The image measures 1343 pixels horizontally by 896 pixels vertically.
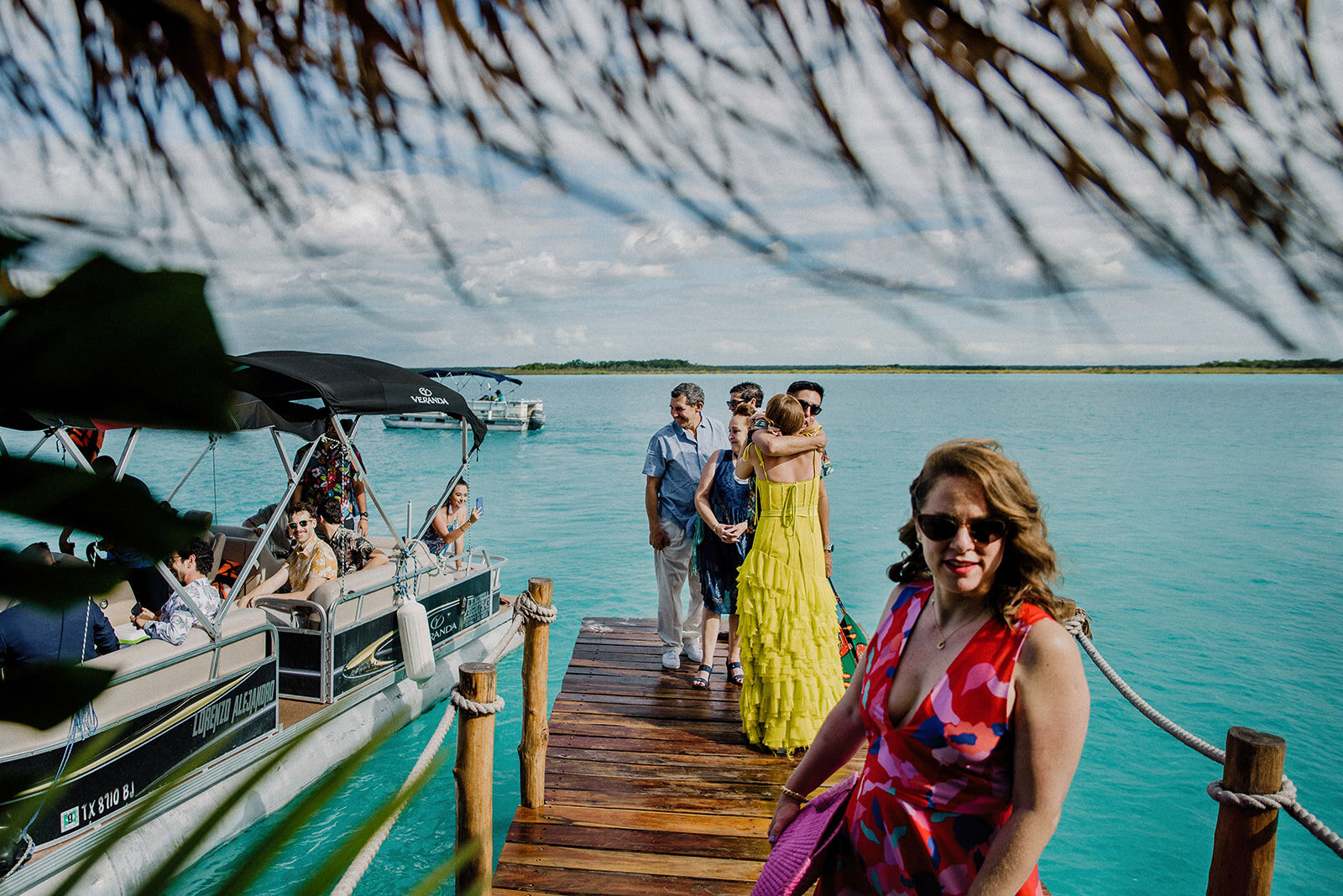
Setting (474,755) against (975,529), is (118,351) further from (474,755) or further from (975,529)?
(474,755)

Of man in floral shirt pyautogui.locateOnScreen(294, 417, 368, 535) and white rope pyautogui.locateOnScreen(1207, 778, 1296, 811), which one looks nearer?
white rope pyautogui.locateOnScreen(1207, 778, 1296, 811)

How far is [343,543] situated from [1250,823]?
22.5 feet

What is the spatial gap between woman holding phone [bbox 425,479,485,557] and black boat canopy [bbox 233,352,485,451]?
3.13ft

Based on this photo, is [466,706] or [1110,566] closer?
[466,706]

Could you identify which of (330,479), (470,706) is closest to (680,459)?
(470,706)

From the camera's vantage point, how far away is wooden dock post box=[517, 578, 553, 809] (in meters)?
4.07

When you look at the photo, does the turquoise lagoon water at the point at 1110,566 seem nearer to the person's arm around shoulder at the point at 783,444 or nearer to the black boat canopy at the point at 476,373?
the black boat canopy at the point at 476,373

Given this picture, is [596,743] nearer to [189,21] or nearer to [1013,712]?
[1013,712]

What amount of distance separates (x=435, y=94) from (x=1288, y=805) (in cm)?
262

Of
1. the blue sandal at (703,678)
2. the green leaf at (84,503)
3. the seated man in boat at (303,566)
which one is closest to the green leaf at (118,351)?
the green leaf at (84,503)

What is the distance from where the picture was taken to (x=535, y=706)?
4160mm

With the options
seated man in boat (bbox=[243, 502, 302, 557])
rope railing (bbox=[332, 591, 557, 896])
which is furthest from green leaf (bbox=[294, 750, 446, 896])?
seated man in boat (bbox=[243, 502, 302, 557])

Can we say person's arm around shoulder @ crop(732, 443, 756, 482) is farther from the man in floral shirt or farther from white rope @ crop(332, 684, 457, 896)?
the man in floral shirt

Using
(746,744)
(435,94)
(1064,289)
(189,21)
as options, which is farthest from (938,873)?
(746,744)
